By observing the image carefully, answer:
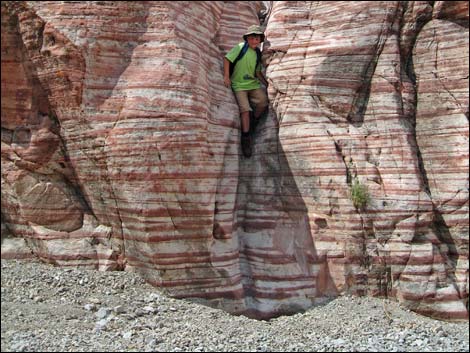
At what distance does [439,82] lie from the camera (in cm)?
738

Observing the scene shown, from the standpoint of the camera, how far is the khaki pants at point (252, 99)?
7318 millimetres

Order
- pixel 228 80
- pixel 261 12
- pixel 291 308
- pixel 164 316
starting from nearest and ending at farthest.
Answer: pixel 164 316 → pixel 291 308 → pixel 228 80 → pixel 261 12

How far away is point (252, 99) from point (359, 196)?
2.08m

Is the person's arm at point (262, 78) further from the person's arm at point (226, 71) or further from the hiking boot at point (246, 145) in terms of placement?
the hiking boot at point (246, 145)

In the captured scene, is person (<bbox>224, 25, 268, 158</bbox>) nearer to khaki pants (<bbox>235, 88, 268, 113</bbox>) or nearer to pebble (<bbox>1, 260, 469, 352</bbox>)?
khaki pants (<bbox>235, 88, 268, 113</bbox>)

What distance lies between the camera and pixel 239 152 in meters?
7.34

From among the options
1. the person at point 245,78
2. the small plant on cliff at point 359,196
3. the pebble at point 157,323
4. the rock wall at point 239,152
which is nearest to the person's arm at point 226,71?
the person at point 245,78

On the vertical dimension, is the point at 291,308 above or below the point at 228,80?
→ below

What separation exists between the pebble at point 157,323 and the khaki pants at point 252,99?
2.79m

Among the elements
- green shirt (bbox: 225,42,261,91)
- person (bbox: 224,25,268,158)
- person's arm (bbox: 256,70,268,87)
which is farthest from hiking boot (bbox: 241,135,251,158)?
person's arm (bbox: 256,70,268,87)

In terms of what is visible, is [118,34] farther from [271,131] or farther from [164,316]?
[164,316]

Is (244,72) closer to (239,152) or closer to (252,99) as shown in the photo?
(252,99)

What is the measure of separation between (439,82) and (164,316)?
500cm

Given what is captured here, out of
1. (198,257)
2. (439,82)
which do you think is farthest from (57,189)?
(439,82)
